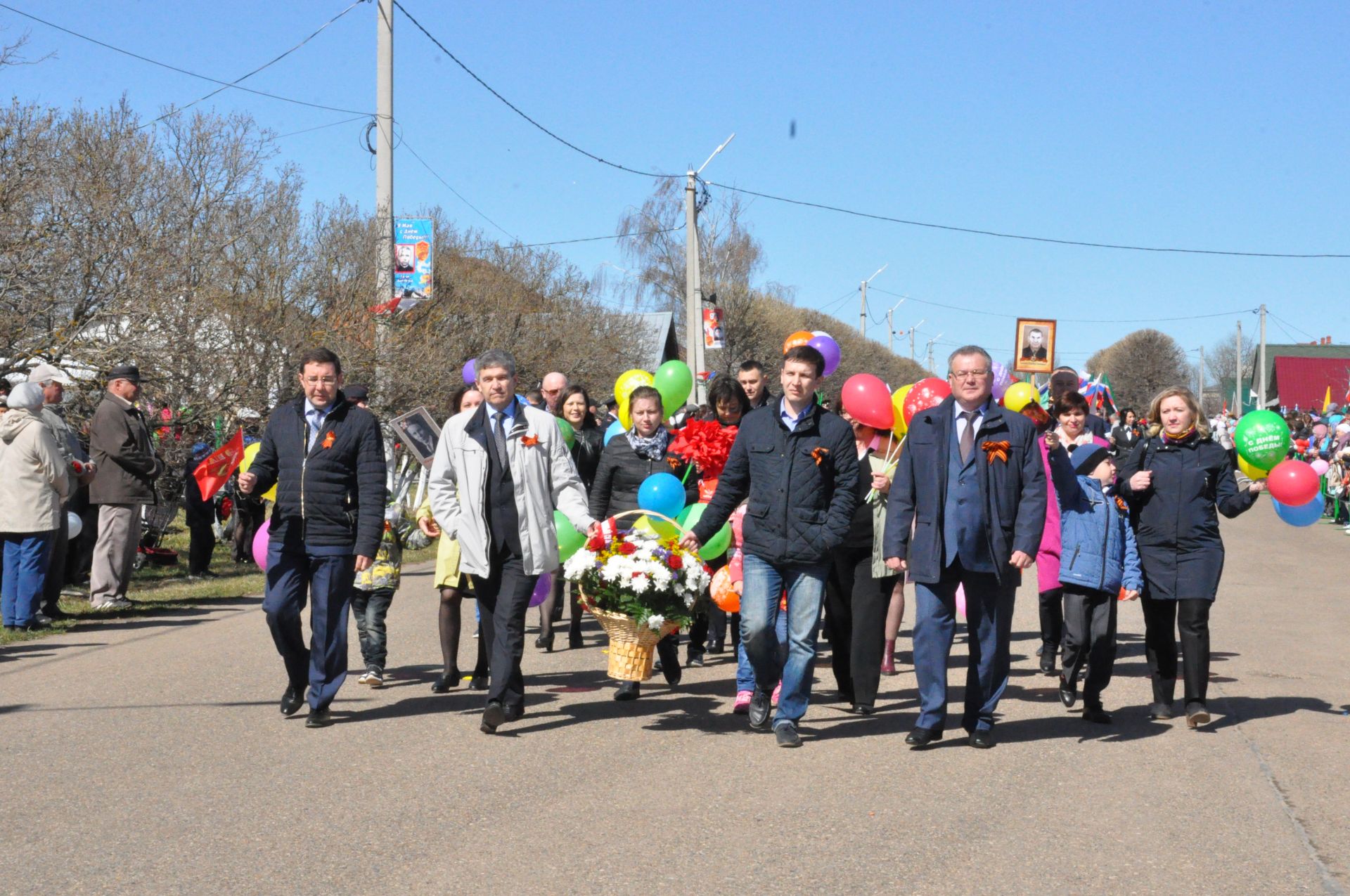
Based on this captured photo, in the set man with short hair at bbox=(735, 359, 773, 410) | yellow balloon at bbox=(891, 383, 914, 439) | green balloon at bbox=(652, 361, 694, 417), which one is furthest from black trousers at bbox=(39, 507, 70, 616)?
yellow balloon at bbox=(891, 383, 914, 439)

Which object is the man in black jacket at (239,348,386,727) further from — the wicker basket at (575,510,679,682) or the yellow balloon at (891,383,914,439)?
the yellow balloon at (891,383,914,439)

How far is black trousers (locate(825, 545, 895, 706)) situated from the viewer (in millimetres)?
8039

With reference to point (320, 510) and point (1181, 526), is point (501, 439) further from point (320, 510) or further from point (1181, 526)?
point (1181, 526)

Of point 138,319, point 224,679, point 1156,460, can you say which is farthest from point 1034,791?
point 138,319

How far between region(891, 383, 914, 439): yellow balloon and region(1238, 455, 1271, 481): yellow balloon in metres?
1.97

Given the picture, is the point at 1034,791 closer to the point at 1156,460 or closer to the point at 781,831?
the point at 781,831

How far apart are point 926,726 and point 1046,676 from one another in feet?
9.67

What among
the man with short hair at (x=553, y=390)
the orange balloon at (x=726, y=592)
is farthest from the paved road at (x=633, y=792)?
the man with short hair at (x=553, y=390)

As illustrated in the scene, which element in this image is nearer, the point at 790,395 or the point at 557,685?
the point at 790,395

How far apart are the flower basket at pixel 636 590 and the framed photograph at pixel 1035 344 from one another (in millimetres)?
23345

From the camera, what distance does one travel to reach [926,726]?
23.3 ft

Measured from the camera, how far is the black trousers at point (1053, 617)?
365 inches

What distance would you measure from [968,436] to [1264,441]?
219 centimetres

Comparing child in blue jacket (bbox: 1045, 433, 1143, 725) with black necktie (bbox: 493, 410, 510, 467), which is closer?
black necktie (bbox: 493, 410, 510, 467)
